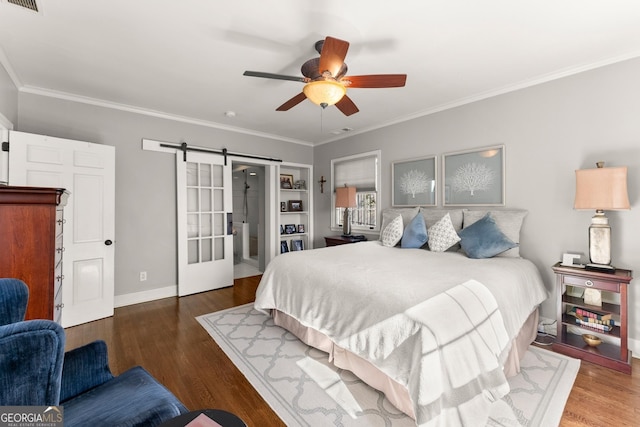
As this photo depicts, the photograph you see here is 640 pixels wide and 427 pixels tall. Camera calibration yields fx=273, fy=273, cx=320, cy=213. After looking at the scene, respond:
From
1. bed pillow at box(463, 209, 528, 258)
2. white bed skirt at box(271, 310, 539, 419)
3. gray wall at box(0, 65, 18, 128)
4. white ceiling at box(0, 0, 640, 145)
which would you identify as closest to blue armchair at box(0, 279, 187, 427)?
white bed skirt at box(271, 310, 539, 419)

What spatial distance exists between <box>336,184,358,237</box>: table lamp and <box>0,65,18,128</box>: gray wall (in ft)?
12.6

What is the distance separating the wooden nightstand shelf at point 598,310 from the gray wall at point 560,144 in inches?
7.3

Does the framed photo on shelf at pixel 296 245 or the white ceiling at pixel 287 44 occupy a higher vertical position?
the white ceiling at pixel 287 44

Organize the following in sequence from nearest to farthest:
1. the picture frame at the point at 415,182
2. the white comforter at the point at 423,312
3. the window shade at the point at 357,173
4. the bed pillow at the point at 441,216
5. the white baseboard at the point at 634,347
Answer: the white comforter at the point at 423,312, the white baseboard at the point at 634,347, the bed pillow at the point at 441,216, the picture frame at the point at 415,182, the window shade at the point at 357,173

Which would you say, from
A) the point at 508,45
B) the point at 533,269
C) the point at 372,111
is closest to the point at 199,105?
the point at 372,111

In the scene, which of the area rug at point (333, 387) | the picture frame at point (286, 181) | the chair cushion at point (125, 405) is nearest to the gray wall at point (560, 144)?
the area rug at point (333, 387)

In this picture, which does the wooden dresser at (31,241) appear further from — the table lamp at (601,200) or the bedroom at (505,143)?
the table lamp at (601,200)

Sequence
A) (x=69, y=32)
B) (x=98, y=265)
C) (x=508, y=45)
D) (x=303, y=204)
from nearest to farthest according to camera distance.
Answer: (x=69, y=32), (x=508, y=45), (x=98, y=265), (x=303, y=204)

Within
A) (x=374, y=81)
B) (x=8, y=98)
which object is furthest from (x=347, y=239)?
(x=8, y=98)

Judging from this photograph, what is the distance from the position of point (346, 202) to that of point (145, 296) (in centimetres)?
314

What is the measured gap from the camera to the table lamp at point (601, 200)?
2.14 meters

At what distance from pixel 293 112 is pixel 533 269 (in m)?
3.26

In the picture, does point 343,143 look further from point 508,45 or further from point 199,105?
point 508,45

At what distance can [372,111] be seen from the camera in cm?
370
